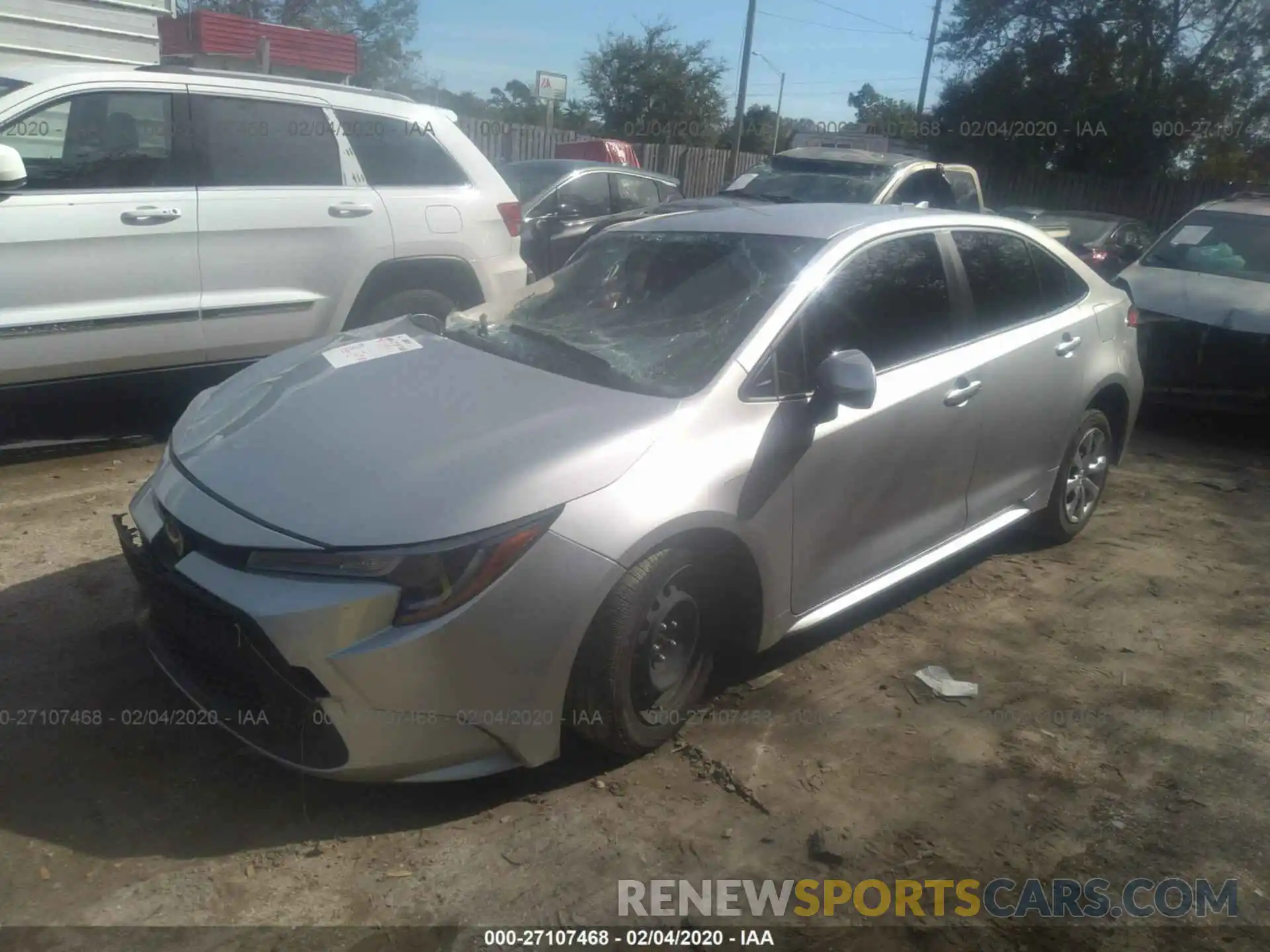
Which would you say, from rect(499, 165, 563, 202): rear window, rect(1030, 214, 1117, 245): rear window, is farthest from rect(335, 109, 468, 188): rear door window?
rect(1030, 214, 1117, 245): rear window

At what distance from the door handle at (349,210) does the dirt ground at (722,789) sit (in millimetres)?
2313

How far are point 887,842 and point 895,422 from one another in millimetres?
1486

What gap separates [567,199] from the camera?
36.5 feet

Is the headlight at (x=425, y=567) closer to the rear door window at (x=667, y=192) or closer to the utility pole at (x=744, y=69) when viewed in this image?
the rear door window at (x=667, y=192)

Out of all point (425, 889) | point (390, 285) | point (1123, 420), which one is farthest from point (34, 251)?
point (1123, 420)

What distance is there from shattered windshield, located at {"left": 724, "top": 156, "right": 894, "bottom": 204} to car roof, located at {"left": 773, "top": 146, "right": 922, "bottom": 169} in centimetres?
3

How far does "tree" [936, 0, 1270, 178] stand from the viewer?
26.4 m

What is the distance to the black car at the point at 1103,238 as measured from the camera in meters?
13.2

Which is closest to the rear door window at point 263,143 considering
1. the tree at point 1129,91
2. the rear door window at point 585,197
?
the rear door window at point 585,197

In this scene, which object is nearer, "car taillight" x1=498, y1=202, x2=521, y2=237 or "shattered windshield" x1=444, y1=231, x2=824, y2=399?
"shattered windshield" x1=444, y1=231, x2=824, y2=399

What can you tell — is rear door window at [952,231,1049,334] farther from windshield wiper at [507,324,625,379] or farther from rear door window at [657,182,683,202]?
rear door window at [657,182,683,202]

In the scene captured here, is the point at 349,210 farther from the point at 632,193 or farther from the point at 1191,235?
the point at 1191,235

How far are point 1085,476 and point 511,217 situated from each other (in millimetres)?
3718

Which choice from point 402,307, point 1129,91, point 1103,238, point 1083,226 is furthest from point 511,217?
point 1129,91
